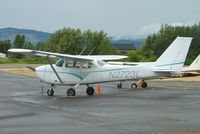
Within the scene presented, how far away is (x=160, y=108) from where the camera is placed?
16.4m

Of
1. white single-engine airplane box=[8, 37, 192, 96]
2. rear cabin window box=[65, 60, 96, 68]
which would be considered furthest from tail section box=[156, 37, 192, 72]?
rear cabin window box=[65, 60, 96, 68]

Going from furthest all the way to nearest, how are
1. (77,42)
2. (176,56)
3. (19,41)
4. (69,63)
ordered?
(19,41) → (77,42) → (176,56) → (69,63)

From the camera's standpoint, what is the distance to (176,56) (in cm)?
2344

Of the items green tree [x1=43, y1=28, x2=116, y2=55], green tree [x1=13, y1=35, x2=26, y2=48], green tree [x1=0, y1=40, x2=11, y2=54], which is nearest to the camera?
green tree [x1=43, y1=28, x2=116, y2=55]

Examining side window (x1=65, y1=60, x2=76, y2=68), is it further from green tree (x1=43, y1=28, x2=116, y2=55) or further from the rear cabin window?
green tree (x1=43, y1=28, x2=116, y2=55)

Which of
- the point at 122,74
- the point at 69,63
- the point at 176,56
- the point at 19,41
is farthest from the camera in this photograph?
the point at 19,41

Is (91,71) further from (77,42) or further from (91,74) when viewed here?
(77,42)

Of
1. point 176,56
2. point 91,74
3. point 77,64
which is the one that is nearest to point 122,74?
point 91,74

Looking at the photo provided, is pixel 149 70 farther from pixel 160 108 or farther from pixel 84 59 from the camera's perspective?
pixel 160 108

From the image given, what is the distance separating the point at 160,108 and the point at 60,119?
442cm

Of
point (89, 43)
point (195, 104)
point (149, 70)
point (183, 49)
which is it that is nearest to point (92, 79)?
point (149, 70)

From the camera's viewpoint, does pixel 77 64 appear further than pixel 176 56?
No

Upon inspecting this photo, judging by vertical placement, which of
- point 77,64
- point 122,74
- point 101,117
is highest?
point 77,64

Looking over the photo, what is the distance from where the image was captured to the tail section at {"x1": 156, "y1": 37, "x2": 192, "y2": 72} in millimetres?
23409
